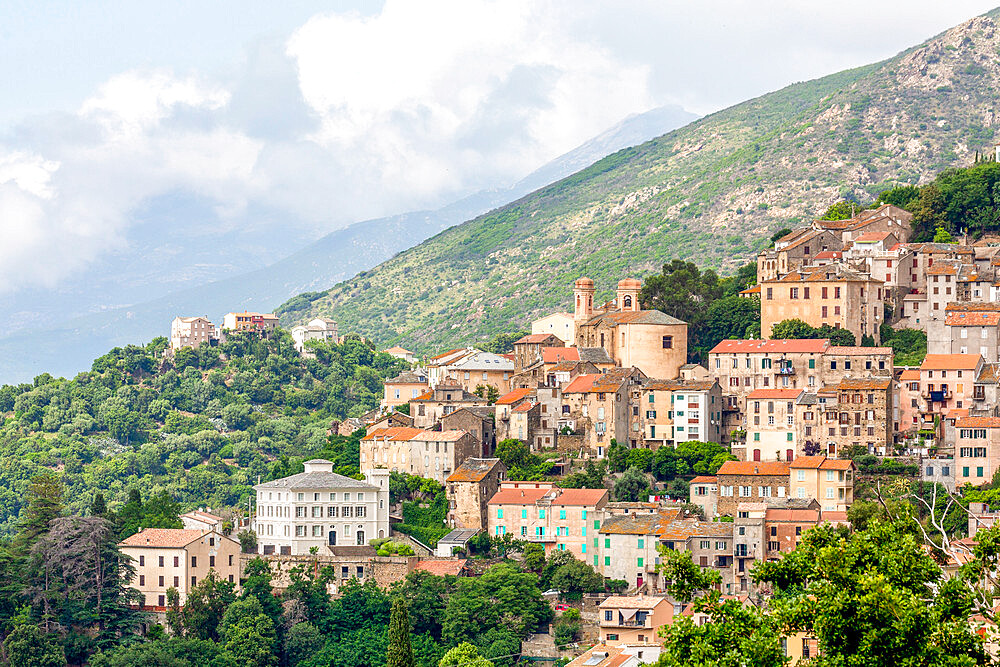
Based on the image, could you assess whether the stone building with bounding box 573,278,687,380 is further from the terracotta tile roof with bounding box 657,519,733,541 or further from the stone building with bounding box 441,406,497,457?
the terracotta tile roof with bounding box 657,519,733,541

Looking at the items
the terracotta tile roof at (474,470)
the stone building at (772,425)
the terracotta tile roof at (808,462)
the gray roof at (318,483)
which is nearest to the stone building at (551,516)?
the terracotta tile roof at (474,470)

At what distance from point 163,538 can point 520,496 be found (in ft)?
58.3

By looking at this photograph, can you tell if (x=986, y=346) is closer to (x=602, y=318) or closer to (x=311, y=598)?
(x=602, y=318)

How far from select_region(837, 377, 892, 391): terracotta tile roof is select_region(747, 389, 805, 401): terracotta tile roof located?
2161 millimetres

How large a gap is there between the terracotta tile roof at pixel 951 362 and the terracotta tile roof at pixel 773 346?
18.1 ft

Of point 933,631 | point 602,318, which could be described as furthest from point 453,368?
point 933,631

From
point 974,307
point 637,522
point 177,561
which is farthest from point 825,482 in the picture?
point 177,561

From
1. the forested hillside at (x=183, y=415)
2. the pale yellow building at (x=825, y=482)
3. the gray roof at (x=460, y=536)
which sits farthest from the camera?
the forested hillside at (x=183, y=415)

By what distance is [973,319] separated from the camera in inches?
3438

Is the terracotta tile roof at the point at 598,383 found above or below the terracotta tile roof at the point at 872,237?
below

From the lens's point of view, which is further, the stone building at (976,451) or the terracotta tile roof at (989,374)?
the terracotta tile roof at (989,374)

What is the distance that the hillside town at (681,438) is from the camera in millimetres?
78188

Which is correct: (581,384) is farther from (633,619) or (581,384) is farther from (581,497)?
(633,619)

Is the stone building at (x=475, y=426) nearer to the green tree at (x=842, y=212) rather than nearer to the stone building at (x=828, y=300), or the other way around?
the stone building at (x=828, y=300)
